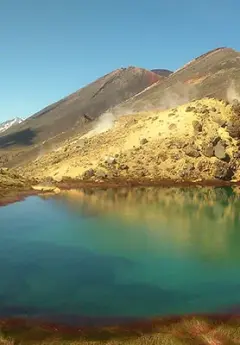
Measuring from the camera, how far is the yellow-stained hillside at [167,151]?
3447 inches

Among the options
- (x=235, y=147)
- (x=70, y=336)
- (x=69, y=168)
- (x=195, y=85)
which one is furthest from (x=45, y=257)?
(x=195, y=85)

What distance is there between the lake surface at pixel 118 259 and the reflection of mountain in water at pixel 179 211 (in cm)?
13

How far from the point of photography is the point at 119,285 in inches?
1156

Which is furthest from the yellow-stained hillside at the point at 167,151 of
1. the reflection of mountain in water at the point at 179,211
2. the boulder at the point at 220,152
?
the reflection of mountain in water at the point at 179,211

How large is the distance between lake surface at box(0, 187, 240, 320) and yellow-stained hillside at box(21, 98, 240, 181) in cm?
2623

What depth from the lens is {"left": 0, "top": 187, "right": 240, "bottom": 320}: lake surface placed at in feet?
85.9

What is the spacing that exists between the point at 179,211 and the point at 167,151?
36.2m

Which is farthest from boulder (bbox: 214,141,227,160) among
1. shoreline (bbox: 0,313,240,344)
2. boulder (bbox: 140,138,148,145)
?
shoreline (bbox: 0,313,240,344)

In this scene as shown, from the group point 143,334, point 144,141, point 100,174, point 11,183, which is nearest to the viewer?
point 143,334

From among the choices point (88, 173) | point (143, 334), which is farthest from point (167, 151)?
point (143, 334)

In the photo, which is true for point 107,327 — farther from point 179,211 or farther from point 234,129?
point 234,129

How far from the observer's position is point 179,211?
185ft

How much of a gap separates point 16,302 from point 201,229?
26.1 meters

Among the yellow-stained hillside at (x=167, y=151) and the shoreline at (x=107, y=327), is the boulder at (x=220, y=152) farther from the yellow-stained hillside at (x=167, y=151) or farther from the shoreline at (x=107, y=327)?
the shoreline at (x=107, y=327)
